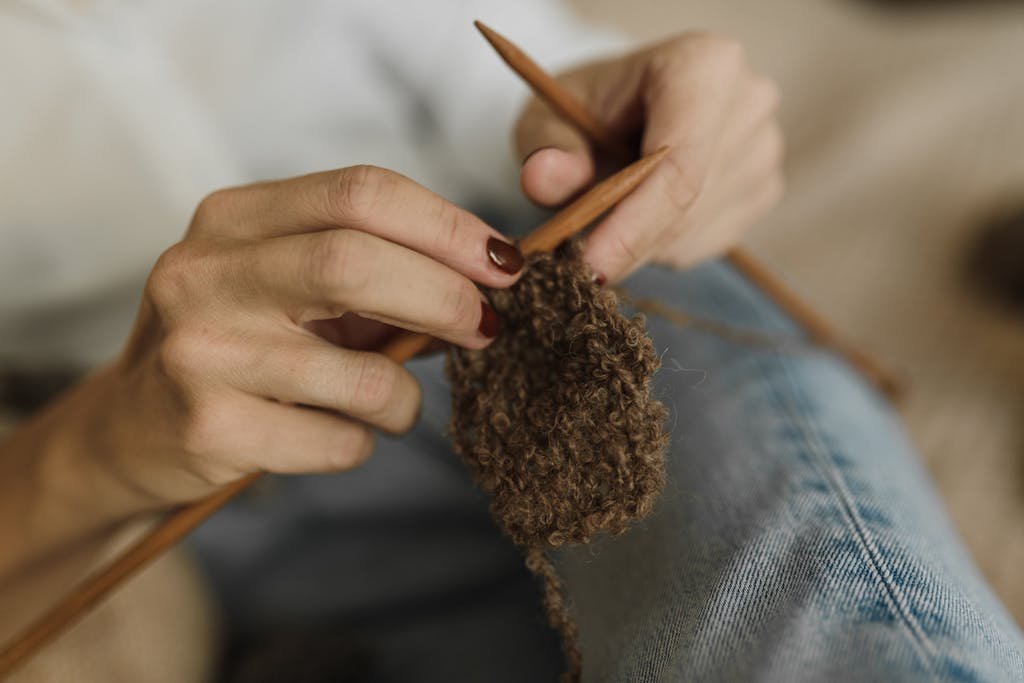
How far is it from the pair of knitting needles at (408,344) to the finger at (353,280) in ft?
0.19

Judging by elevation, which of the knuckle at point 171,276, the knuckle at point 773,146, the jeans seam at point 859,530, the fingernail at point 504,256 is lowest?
the jeans seam at point 859,530

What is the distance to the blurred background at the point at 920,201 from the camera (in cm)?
80

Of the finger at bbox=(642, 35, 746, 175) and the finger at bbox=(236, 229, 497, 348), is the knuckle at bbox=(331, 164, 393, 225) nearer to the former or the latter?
the finger at bbox=(236, 229, 497, 348)

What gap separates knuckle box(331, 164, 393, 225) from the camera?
14.7 inches

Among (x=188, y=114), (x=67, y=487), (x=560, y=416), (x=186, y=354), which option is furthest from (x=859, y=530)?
(x=188, y=114)

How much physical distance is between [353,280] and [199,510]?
0.69 feet

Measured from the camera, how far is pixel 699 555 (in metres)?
0.45

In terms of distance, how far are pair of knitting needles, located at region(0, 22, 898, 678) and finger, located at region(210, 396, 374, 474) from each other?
0.03m

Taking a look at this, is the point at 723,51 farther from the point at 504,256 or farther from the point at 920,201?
Result: the point at 920,201

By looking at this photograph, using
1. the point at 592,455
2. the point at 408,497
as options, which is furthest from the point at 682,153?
the point at 408,497

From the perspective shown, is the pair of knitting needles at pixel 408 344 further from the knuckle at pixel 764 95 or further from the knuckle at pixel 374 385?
the knuckle at pixel 764 95

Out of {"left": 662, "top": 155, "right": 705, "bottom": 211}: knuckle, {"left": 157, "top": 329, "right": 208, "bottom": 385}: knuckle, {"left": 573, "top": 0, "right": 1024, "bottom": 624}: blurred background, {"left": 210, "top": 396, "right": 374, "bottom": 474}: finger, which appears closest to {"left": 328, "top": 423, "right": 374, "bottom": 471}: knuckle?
{"left": 210, "top": 396, "right": 374, "bottom": 474}: finger

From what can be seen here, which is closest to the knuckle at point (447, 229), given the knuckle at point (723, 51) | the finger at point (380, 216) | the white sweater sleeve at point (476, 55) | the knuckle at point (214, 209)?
the finger at point (380, 216)

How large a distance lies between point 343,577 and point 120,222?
1.40 feet
